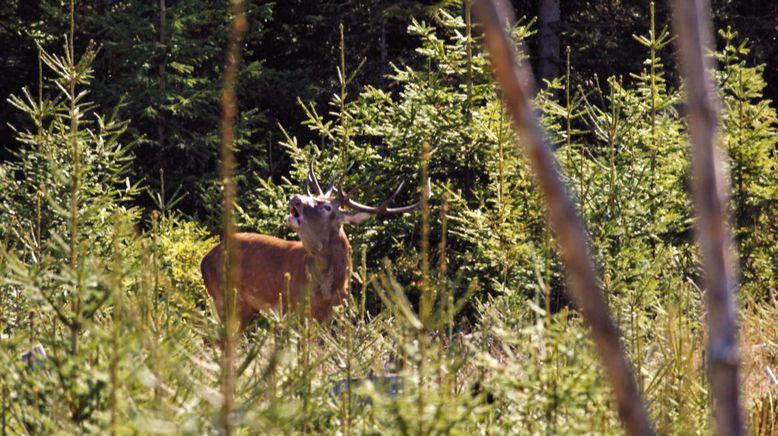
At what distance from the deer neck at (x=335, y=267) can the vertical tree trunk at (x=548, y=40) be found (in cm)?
979

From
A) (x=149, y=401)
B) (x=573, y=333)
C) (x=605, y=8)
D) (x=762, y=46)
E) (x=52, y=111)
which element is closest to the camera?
(x=149, y=401)

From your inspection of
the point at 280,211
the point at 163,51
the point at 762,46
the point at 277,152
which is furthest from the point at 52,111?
the point at 762,46

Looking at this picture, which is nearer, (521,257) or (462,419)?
(462,419)

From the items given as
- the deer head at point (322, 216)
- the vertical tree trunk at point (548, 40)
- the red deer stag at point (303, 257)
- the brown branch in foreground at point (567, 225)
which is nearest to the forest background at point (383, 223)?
the vertical tree trunk at point (548, 40)

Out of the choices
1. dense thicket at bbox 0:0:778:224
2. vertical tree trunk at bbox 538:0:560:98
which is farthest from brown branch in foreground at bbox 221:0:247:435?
vertical tree trunk at bbox 538:0:560:98

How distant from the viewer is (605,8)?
19.8 m

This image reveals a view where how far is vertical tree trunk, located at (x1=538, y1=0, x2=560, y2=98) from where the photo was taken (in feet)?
59.7

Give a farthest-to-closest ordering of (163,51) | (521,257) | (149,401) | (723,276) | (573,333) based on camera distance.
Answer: (163,51)
(521,257)
(573,333)
(149,401)
(723,276)

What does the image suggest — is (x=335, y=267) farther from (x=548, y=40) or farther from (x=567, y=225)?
(x=548, y=40)

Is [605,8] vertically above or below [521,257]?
above

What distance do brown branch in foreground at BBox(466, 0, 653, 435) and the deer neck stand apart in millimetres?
7975

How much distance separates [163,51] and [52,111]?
7.86 meters

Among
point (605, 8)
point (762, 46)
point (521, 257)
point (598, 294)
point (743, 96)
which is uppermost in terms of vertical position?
point (605, 8)

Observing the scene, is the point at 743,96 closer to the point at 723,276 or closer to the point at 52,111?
the point at 52,111
